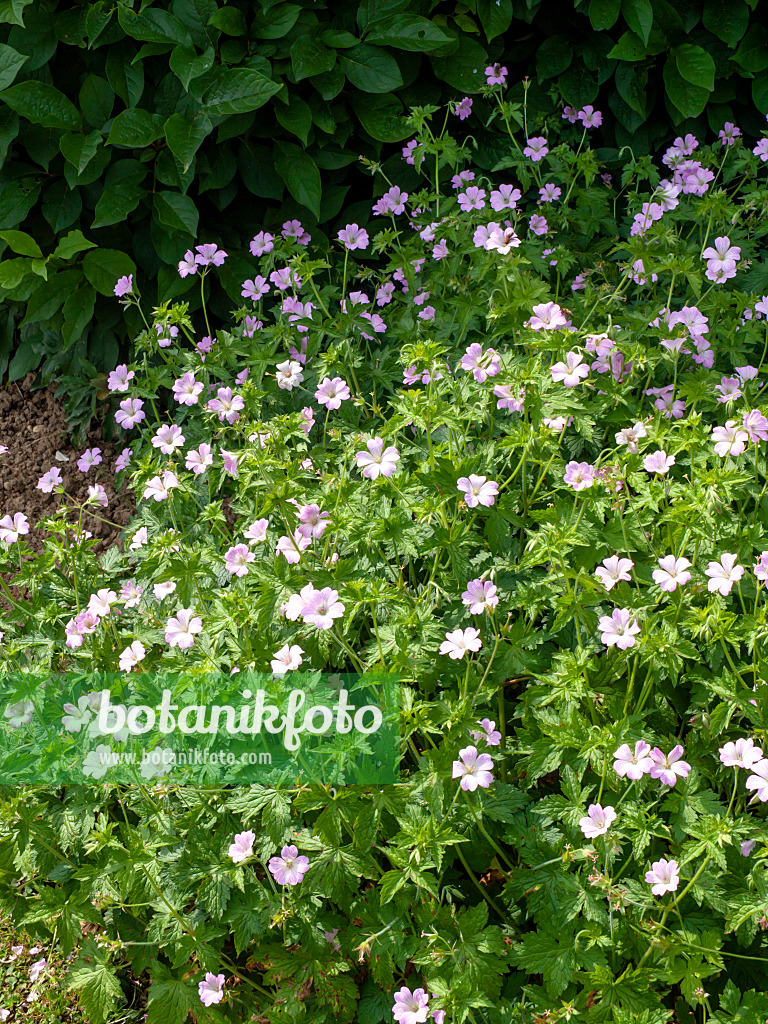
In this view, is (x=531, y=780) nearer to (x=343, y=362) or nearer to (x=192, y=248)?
(x=343, y=362)

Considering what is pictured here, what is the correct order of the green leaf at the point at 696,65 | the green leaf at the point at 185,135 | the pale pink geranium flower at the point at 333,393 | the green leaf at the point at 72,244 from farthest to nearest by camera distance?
the green leaf at the point at 696,65
the green leaf at the point at 72,244
the green leaf at the point at 185,135
the pale pink geranium flower at the point at 333,393

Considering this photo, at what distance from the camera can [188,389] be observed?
8.17 ft

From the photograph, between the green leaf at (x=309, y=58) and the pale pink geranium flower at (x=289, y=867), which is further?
the green leaf at (x=309, y=58)

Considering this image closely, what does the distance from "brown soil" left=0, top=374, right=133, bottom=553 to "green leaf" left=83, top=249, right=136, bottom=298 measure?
0.63 metres

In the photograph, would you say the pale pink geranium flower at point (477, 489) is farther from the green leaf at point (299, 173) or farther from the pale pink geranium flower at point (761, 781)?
the green leaf at point (299, 173)

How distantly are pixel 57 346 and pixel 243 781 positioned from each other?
237 cm

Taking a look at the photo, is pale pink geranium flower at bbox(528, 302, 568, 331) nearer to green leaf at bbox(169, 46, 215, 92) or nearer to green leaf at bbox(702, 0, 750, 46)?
green leaf at bbox(169, 46, 215, 92)

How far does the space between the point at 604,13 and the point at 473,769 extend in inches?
114

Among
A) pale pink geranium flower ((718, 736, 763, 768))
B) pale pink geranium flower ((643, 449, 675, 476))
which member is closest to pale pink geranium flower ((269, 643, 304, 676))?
pale pink geranium flower ((718, 736, 763, 768))

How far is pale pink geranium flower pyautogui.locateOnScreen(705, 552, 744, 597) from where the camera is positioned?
5.62 feet

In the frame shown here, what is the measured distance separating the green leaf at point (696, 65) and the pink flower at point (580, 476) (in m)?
2.14

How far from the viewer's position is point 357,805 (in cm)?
170

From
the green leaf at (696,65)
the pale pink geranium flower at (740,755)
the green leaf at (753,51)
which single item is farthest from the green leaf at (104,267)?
the pale pink geranium flower at (740,755)

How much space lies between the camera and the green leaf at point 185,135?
292 centimetres
